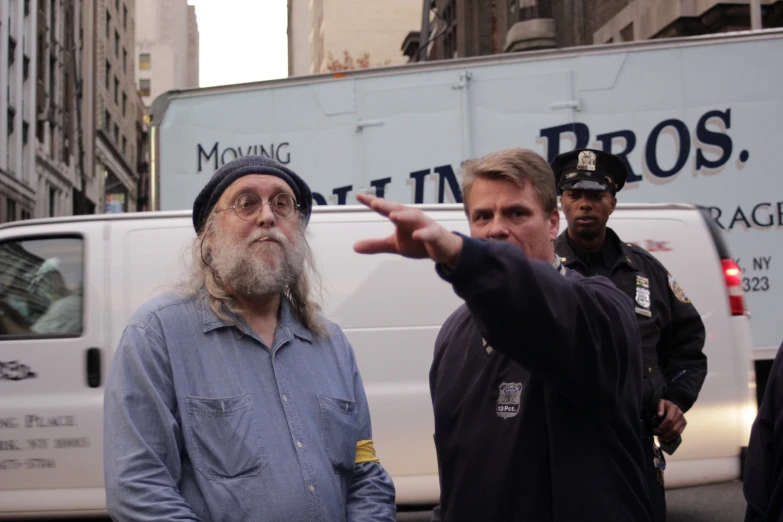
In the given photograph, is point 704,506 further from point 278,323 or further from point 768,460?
point 278,323

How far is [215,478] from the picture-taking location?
7.51ft

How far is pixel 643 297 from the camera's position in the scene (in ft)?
12.6

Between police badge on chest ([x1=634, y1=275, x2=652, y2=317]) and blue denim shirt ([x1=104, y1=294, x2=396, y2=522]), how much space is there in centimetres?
168

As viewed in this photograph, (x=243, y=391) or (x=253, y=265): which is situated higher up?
(x=253, y=265)

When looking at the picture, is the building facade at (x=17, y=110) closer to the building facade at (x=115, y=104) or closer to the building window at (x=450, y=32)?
the building facade at (x=115, y=104)

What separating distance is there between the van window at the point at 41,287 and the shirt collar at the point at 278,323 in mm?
3349

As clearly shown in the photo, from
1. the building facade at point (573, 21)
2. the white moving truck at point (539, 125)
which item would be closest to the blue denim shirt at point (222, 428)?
the white moving truck at point (539, 125)

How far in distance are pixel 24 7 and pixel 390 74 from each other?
33.6 m

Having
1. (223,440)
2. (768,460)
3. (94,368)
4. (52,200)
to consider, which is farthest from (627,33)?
(52,200)

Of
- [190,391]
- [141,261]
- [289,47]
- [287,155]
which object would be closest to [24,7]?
[287,155]

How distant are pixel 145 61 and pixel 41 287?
101 m

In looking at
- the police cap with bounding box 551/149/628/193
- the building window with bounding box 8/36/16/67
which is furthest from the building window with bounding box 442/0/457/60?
the police cap with bounding box 551/149/628/193

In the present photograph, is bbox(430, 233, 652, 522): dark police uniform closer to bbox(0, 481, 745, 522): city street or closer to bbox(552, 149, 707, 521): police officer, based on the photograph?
bbox(552, 149, 707, 521): police officer

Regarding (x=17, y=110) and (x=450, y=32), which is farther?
(x=17, y=110)
